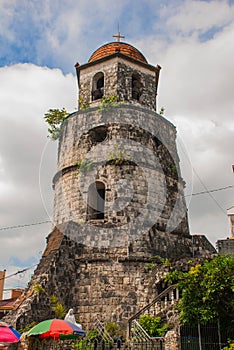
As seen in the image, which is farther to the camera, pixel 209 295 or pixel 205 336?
pixel 205 336

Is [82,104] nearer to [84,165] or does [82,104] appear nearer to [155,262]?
[84,165]

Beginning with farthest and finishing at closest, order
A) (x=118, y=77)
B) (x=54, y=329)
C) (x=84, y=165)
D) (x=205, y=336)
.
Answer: (x=118, y=77)
(x=84, y=165)
(x=205, y=336)
(x=54, y=329)

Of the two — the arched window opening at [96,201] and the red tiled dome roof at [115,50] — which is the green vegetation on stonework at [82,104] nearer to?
the red tiled dome roof at [115,50]

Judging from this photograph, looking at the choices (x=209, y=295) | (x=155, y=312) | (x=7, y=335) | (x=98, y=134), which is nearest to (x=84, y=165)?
(x=98, y=134)

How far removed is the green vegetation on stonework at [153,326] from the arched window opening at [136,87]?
1225 cm

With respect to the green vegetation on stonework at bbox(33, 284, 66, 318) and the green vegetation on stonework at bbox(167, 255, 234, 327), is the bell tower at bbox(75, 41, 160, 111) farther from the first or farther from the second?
the green vegetation on stonework at bbox(167, 255, 234, 327)

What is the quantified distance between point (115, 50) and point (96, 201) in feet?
28.5

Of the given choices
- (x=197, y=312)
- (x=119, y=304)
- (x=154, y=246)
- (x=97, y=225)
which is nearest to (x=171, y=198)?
(x=154, y=246)

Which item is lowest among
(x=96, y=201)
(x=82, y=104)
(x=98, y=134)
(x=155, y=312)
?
(x=155, y=312)

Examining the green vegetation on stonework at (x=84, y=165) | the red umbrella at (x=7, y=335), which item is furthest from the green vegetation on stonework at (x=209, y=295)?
the green vegetation on stonework at (x=84, y=165)

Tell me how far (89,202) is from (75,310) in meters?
4.84

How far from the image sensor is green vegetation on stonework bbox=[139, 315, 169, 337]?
13070 millimetres

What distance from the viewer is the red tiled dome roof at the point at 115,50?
22.2m

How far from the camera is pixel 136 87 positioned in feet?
72.7
